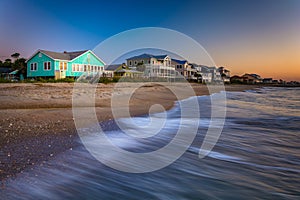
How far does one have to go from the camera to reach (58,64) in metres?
30.2

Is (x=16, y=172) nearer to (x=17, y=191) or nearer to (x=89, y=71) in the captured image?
(x=17, y=191)

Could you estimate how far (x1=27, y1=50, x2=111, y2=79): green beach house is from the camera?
2995 centimetres

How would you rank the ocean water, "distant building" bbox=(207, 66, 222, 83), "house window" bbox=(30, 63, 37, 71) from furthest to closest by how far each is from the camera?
"distant building" bbox=(207, 66, 222, 83)
"house window" bbox=(30, 63, 37, 71)
the ocean water

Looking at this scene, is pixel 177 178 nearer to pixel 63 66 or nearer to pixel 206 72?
pixel 63 66

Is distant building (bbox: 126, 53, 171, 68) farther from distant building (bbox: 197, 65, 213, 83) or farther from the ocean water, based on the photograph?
the ocean water

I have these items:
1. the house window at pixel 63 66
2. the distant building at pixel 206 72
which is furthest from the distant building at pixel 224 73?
the house window at pixel 63 66

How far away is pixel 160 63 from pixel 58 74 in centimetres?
3437

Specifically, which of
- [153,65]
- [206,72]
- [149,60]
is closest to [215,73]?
[206,72]

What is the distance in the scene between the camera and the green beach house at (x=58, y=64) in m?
30.0

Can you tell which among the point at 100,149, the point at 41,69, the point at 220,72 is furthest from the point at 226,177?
the point at 220,72

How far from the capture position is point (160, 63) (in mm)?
Answer: 59125

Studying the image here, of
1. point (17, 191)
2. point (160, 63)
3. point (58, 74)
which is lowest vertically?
point (17, 191)

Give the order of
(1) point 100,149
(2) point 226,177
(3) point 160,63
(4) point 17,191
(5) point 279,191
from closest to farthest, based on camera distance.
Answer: (4) point 17,191 < (5) point 279,191 < (2) point 226,177 < (1) point 100,149 < (3) point 160,63

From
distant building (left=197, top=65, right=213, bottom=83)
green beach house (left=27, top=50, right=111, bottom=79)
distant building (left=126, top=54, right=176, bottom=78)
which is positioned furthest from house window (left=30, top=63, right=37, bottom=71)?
distant building (left=197, top=65, right=213, bottom=83)
